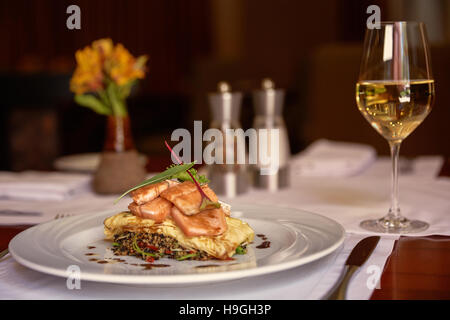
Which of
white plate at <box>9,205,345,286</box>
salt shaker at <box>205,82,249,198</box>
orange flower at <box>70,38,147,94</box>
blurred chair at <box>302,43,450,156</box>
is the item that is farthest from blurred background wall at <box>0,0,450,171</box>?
white plate at <box>9,205,345,286</box>

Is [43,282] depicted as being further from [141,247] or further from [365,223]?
[365,223]

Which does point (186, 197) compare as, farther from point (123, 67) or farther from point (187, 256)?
point (123, 67)

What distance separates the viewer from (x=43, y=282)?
0.74 meters

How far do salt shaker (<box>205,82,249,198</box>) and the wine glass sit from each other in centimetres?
43

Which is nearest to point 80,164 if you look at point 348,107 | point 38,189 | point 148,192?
point 38,189

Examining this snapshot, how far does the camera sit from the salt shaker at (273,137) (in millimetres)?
1456

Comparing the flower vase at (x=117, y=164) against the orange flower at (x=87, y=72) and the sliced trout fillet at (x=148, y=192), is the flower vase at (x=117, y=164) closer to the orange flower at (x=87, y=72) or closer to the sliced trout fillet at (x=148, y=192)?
the orange flower at (x=87, y=72)

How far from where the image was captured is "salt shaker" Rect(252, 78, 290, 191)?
4.78 feet

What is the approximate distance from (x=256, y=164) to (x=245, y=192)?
0.08m

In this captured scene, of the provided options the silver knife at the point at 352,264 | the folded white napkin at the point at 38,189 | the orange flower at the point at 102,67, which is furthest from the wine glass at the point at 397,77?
the folded white napkin at the point at 38,189

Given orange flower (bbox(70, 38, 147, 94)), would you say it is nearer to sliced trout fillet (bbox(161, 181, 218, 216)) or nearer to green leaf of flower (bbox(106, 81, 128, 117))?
green leaf of flower (bbox(106, 81, 128, 117))

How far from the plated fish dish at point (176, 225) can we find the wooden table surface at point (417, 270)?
20cm

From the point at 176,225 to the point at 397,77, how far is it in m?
0.45

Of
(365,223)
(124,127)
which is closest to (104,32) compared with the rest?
(124,127)
